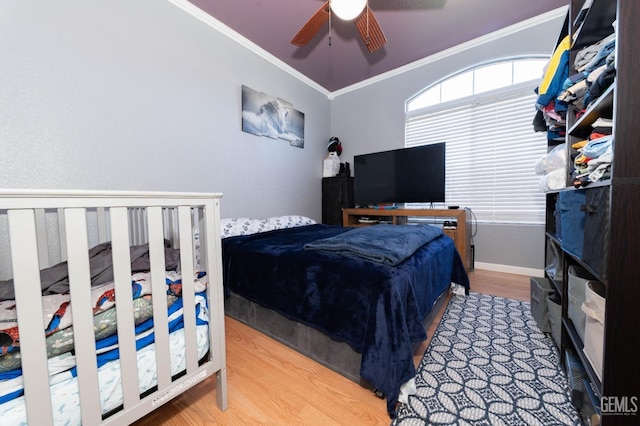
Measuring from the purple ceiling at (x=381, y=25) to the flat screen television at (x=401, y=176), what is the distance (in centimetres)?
120

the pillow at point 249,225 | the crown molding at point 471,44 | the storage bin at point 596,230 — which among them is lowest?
the pillow at point 249,225

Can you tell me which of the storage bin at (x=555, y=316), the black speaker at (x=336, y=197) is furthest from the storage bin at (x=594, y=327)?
the black speaker at (x=336, y=197)

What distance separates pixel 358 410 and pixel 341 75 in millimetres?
3825

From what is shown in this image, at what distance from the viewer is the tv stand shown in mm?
2637

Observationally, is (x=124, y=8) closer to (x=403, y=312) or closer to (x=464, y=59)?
(x=403, y=312)

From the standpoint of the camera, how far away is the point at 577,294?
1099 mm

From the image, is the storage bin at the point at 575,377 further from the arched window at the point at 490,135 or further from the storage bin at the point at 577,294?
the arched window at the point at 490,135

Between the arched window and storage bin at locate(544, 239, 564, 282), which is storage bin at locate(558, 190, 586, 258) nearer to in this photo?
storage bin at locate(544, 239, 564, 282)

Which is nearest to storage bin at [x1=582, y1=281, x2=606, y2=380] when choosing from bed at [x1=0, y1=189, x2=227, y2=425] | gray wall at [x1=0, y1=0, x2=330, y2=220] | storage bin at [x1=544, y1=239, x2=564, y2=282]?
storage bin at [x1=544, y1=239, x2=564, y2=282]

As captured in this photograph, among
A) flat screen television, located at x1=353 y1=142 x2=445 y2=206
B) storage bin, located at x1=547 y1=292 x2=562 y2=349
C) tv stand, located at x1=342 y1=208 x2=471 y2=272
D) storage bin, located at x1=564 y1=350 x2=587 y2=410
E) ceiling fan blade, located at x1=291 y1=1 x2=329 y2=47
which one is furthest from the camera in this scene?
flat screen television, located at x1=353 y1=142 x2=445 y2=206

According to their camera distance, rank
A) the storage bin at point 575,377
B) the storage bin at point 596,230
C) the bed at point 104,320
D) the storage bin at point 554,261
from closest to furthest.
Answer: the bed at point 104,320 → the storage bin at point 596,230 → the storage bin at point 575,377 → the storage bin at point 554,261

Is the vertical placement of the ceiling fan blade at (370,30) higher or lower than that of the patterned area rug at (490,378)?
higher

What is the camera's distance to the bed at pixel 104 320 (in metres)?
0.60

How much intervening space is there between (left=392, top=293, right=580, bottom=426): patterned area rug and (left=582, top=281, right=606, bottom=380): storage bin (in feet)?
1.00
